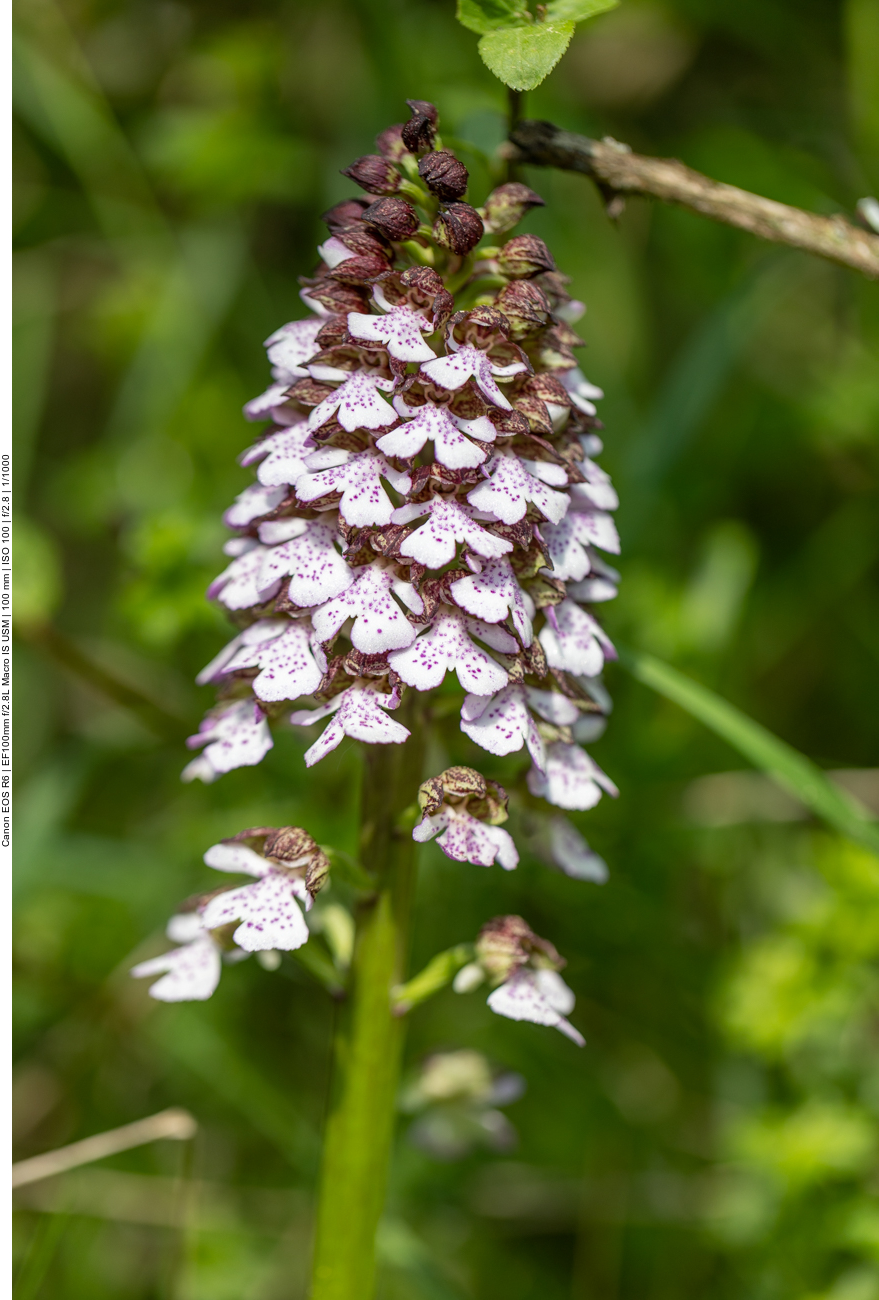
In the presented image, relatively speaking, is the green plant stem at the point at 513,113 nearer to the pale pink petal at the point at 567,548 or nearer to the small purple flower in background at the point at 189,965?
the pale pink petal at the point at 567,548

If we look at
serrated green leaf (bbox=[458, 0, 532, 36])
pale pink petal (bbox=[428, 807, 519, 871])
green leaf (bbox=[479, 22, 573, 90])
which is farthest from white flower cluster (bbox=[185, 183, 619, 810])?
serrated green leaf (bbox=[458, 0, 532, 36])

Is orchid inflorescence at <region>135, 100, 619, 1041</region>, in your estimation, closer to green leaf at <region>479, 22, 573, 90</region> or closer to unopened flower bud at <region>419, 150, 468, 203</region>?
unopened flower bud at <region>419, 150, 468, 203</region>

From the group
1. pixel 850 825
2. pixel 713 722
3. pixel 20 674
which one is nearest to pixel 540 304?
pixel 713 722

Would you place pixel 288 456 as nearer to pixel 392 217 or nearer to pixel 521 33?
pixel 392 217

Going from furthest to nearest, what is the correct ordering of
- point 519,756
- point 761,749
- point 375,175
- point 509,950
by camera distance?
point 761,749
point 519,756
point 509,950
point 375,175

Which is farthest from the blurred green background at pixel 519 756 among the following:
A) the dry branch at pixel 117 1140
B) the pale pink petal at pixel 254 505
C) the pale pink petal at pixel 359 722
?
the pale pink petal at pixel 254 505

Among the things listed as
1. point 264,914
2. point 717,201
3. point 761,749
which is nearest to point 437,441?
point 264,914

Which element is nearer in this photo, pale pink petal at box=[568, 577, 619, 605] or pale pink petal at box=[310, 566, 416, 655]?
pale pink petal at box=[310, 566, 416, 655]
